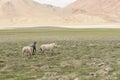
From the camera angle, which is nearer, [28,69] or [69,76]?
[69,76]

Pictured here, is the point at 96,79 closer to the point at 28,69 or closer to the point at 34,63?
the point at 28,69

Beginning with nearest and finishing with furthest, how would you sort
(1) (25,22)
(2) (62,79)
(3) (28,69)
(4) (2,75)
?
(2) (62,79), (4) (2,75), (3) (28,69), (1) (25,22)

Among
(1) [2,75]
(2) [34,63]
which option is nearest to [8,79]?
(1) [2,75]

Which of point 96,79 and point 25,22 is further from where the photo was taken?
point 25,22

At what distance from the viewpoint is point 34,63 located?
2231cm

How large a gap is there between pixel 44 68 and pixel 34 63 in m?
2.64

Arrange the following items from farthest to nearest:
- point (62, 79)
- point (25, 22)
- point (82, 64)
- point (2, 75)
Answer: point (25, 22) < point (82, 64) < point (2, 75) < point (62, 79)

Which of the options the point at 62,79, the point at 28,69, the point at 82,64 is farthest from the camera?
the point at 82,64

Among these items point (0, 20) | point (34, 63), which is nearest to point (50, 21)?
point (0, 20)

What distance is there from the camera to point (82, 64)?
2133 centimetres

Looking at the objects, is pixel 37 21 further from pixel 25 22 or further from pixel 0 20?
pixel 0 20

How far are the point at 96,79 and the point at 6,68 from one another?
671 cm

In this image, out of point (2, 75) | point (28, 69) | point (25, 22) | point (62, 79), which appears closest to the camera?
point (62, 79)

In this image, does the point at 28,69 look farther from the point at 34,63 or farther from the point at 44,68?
the point at 34,63
